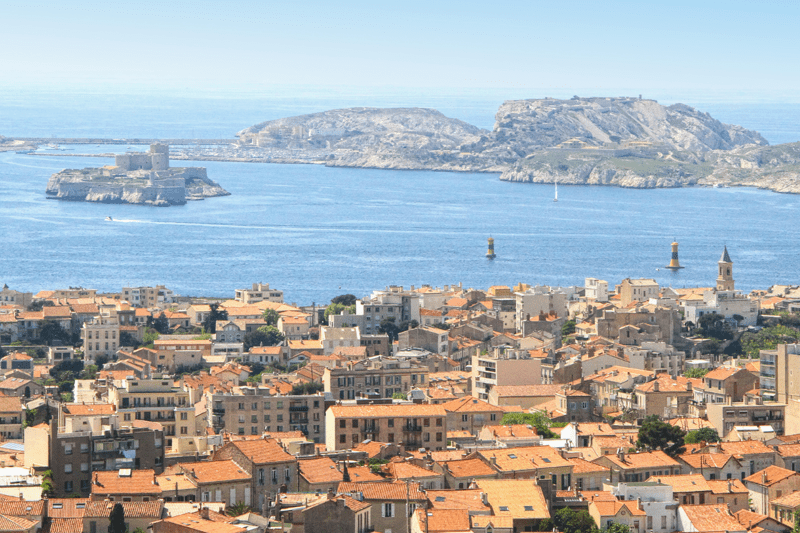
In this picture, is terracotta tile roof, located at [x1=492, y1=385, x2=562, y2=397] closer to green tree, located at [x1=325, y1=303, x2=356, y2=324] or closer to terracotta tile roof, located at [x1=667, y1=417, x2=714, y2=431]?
terracotta tile roof, located at [x1=667, y1=417, x2=714, y2=431]

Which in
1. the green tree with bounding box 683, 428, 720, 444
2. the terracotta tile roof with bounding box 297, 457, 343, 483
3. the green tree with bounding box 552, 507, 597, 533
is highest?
the terracotta tile roof with bounding box 297, 457, 343, 483

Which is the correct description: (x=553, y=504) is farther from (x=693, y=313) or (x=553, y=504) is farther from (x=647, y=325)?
(x=693, y=313)

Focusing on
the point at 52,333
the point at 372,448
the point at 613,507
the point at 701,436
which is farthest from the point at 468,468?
the point at 52,333

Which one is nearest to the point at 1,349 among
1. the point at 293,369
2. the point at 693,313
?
the point at 293,369

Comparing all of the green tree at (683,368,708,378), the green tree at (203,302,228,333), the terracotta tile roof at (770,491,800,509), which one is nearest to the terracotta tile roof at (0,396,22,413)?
the terracotta tile roof at (770,491,800,509)

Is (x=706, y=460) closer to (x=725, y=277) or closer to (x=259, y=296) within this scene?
(x=259, y=296)

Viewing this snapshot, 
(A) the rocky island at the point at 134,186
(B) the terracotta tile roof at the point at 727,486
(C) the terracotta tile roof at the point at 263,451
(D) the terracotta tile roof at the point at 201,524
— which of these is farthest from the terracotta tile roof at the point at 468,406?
(A) the rocky island at the point at 134,186
